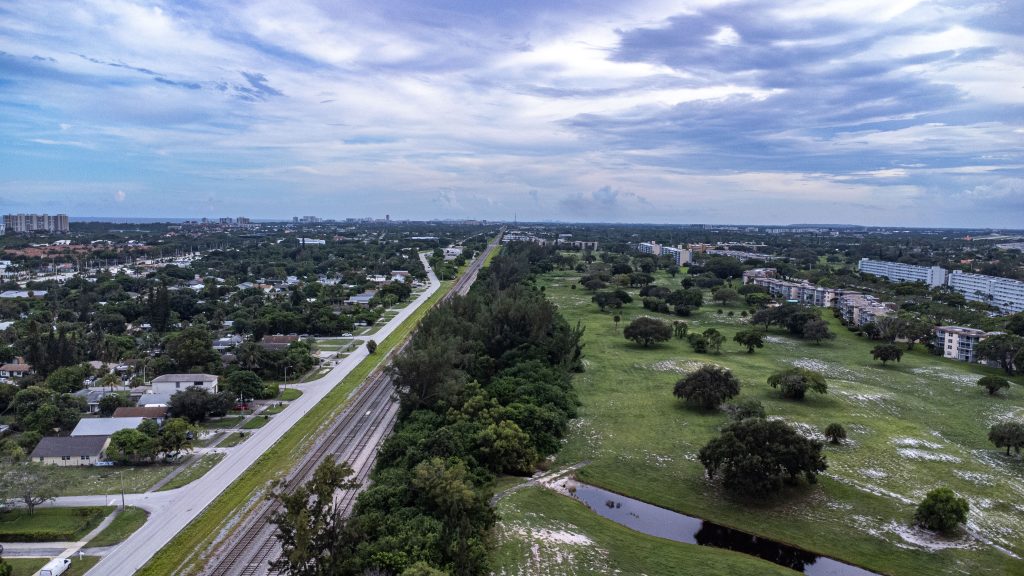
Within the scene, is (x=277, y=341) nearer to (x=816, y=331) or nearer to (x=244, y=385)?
(x=244, y=385)

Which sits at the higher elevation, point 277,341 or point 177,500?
point 277,341

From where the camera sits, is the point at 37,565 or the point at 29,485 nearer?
the point at 37,565

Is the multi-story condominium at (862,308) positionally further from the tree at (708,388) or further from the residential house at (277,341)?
the residential house at (277,341)

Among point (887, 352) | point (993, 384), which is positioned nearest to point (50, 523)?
point (993, 384)

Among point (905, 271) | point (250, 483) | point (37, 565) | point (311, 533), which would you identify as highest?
point (905, 271)

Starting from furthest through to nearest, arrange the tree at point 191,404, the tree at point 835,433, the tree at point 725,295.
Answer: the tree at point 725,295, the tree at point 191,404, the tree at point 835,433

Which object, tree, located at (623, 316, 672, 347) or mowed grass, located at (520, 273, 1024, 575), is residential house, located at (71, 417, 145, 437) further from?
tree, located at (623, 316, 672, 347)

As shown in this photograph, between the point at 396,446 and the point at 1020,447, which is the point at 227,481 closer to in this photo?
the point at 396,446

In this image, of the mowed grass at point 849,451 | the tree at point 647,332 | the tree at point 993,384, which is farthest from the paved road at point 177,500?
the tree at point 993,384
